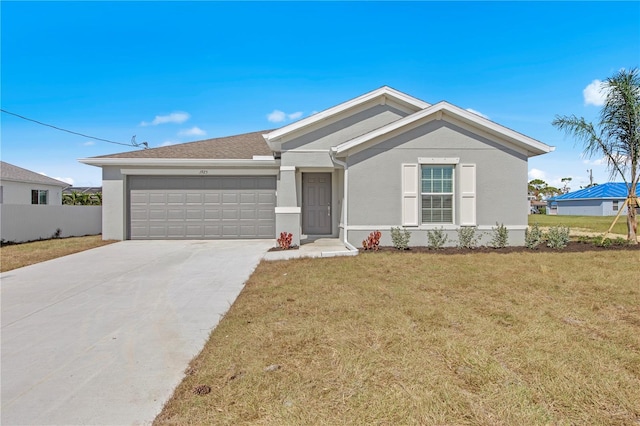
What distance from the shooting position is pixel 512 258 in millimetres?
8906

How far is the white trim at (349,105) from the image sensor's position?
37.1 feet

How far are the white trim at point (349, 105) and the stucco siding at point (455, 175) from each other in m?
1.90

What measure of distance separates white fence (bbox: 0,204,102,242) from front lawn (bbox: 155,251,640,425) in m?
12.8

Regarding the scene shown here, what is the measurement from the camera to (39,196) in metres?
21.4

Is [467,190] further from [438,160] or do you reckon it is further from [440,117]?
[440,117]

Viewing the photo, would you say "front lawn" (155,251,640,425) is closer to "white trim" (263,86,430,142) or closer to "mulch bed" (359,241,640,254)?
"mulch bed" (359,241,640,254)

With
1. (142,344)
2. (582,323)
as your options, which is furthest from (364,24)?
(142,344)

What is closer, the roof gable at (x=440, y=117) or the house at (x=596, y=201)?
the roof gable at (x=440, y=117)

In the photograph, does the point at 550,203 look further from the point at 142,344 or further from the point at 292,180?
the point at 142,344

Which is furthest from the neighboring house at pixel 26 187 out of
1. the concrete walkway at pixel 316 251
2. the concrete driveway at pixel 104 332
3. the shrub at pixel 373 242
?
the shrub at pixel 373 242

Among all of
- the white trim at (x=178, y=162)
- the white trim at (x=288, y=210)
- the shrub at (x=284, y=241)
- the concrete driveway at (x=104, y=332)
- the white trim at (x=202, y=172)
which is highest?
the white trim at (x=178, y=162)

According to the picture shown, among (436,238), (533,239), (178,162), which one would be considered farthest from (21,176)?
(533,239)

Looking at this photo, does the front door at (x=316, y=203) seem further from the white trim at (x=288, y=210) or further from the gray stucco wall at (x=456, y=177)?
the gray stucco wall at (x=456, y=177)

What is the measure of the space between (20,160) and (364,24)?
78.5 feet
